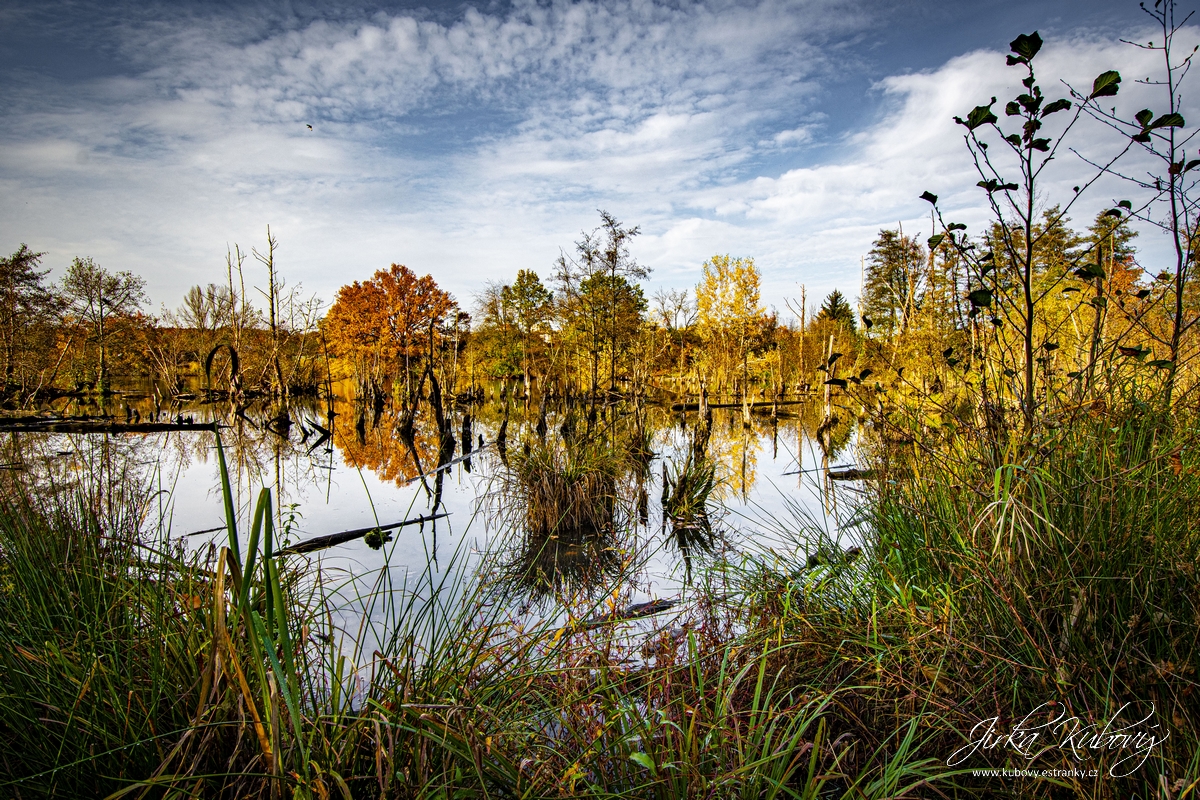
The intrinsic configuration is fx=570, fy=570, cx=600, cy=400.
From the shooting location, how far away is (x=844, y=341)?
3145 cm

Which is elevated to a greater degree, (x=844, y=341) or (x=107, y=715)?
(x=844, y=341)

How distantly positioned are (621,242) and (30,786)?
1607 centimetres

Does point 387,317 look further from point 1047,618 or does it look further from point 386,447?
point 1047,618

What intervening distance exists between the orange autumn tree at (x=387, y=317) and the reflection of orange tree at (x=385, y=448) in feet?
94.9

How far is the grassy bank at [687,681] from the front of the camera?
1453 millimetres

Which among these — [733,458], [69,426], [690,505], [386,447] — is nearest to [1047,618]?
[690,505]

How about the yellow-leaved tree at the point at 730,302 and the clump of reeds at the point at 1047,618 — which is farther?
the yellow-leaved tree at the point at 730,302

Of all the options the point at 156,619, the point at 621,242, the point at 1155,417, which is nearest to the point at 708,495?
the point at 1155,417

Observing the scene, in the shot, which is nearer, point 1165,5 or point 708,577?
point 1165,5

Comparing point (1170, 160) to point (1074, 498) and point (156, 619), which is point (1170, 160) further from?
point (156, 619)

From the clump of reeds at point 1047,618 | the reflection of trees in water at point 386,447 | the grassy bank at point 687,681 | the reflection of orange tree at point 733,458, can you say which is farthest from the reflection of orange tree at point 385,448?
the clump of reeds at point 1047,618

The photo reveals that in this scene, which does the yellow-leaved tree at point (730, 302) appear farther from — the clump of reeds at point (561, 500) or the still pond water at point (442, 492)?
the clump of reeds at point (561, 500)

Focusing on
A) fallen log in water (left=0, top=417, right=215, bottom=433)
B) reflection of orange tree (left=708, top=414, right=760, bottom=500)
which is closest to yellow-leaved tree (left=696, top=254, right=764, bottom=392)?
reflection of orange tree (left=708, top=414, right=760, bottom=500)

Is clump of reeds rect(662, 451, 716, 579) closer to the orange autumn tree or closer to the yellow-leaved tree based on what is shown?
the yellow-leaved tree
